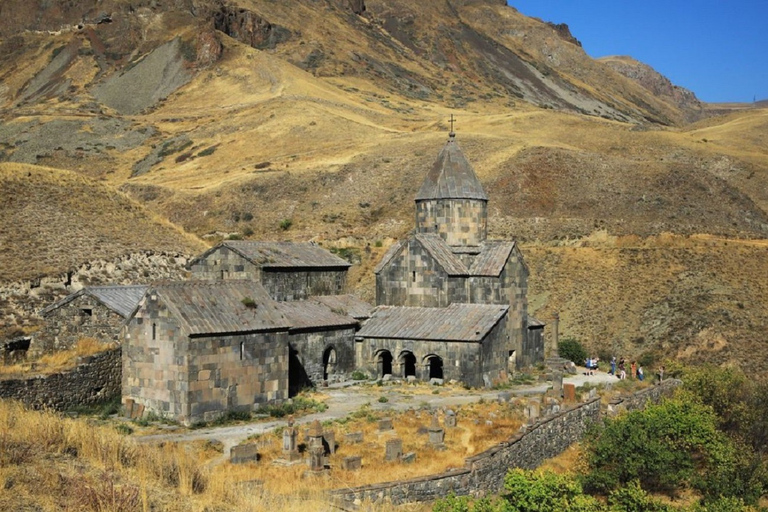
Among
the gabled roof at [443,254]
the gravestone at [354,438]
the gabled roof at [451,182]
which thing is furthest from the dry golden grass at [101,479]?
the gabled roof at [451,182]

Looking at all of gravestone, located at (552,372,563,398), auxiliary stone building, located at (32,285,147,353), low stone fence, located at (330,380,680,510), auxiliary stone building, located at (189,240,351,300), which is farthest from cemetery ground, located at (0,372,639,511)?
auxiliary stone building, located at (189,240,351,300)

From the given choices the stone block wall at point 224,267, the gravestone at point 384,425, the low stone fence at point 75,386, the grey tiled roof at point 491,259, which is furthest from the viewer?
the grey tiled roof at point 491,259

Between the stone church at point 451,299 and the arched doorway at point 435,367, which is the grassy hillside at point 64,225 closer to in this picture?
the stone church at point 451,299

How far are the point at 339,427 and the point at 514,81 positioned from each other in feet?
424

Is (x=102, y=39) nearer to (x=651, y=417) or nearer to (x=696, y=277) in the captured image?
(x=696, y=277)

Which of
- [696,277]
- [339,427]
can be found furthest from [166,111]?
[339,427]

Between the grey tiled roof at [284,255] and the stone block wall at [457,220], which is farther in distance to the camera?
the stone block wall at [457,220]

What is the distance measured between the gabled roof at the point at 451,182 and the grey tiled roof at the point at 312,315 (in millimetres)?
6538

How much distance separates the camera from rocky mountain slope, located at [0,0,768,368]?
46.9m

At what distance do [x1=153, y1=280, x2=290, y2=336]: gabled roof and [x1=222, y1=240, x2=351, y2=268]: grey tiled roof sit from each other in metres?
3.15

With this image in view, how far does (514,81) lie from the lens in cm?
14662

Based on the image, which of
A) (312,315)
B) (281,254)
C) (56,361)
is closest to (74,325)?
(56,361)

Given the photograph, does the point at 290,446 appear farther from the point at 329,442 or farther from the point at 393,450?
the point at 393,450

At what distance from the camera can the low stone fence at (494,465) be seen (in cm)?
1656
